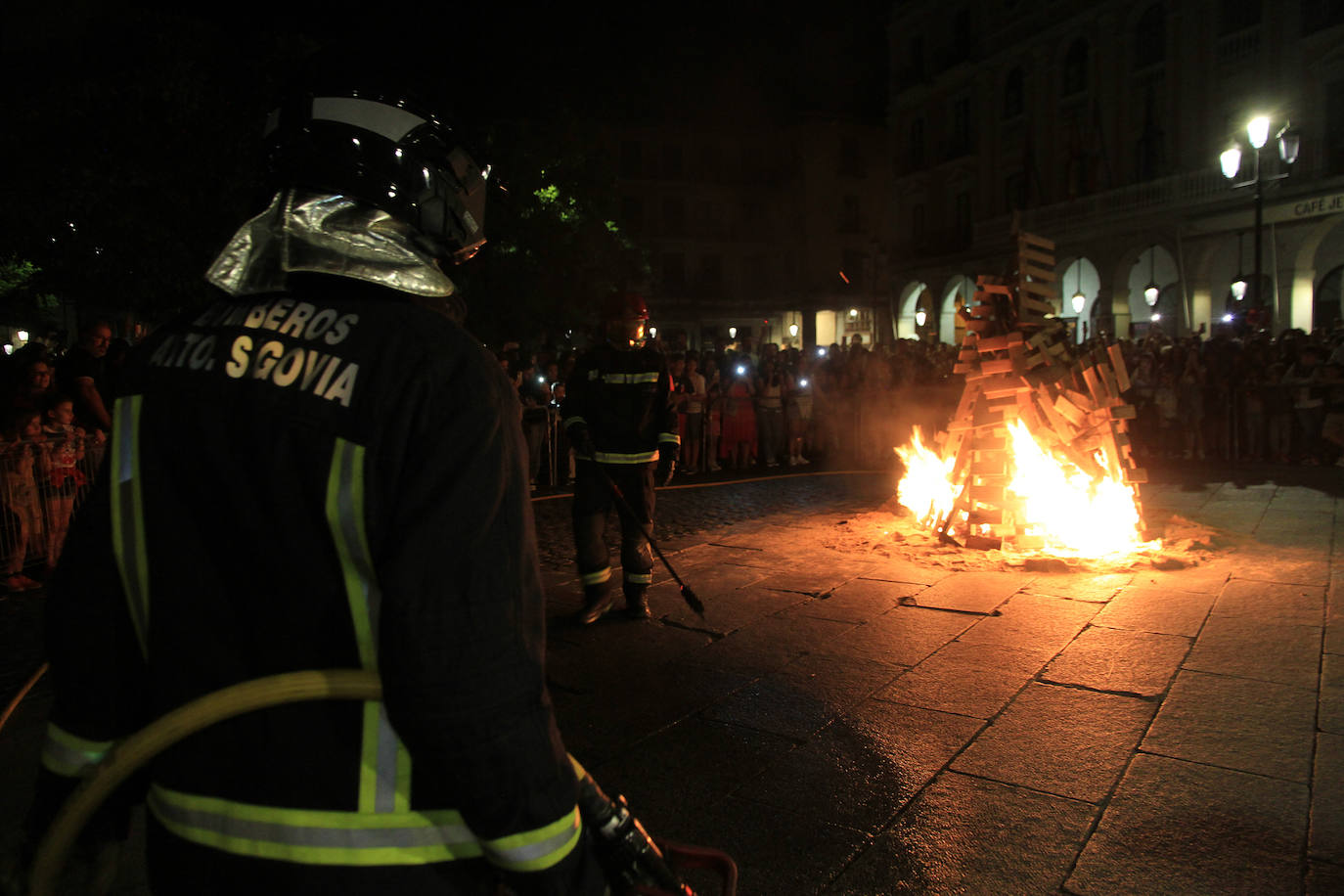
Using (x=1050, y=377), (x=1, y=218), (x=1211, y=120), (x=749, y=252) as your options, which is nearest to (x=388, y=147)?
(x=1050, y=377)

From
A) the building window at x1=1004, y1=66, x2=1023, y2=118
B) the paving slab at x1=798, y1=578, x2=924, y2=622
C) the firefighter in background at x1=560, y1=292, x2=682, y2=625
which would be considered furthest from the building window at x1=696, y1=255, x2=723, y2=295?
the firefighter in background at x1=560, y1=292, x2=682, y2=625

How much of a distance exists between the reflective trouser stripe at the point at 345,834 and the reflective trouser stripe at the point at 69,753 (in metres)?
0.26

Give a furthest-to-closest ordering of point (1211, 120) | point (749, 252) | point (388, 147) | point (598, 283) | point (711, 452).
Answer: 1. point (749, 252)
2. point (598, 283)
3. point (1211, 120)
4. point (711, 452)
5. point (388, 147)

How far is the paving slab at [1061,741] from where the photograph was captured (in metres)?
3.41

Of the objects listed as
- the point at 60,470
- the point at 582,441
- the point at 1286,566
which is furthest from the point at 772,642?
the point at 60,470

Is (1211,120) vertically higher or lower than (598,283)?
higher

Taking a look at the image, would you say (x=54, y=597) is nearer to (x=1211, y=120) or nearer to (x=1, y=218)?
(x=1, y=218)

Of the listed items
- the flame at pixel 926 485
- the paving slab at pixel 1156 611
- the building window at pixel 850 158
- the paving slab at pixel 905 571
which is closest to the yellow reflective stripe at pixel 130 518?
the paving slab at pixel 1156 611

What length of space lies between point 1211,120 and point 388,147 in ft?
97.0

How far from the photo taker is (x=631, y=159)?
49.6 meters

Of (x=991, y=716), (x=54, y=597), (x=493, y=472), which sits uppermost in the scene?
(x=493, y=472)

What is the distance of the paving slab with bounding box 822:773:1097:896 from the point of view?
109 inches

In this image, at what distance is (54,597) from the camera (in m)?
1.50

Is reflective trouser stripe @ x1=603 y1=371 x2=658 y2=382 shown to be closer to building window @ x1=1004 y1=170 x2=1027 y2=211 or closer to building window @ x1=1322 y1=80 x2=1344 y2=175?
building window @ x1=1322 y1=80 x2=1344 y2=175
